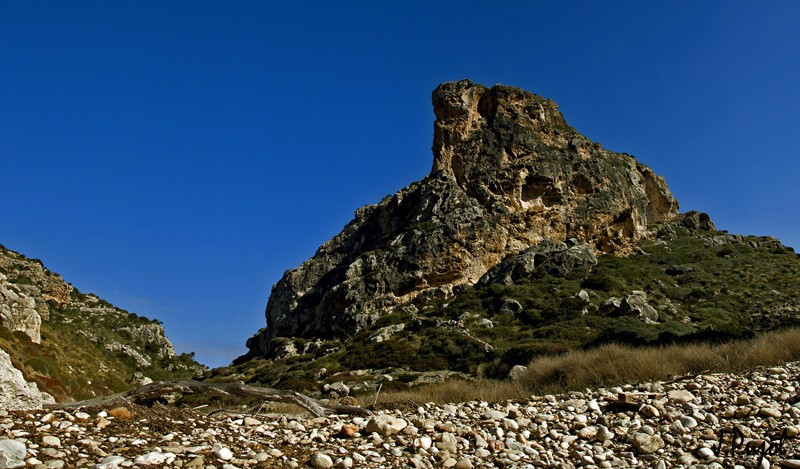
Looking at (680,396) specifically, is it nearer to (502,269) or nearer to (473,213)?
(502,269)

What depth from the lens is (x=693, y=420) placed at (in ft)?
22.3

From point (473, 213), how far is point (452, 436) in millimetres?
48264

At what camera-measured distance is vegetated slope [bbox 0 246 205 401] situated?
71.6ft

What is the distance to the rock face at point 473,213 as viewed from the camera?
170 ft

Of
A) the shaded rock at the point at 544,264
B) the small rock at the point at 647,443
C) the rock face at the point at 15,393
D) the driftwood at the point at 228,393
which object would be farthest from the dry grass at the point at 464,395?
the shaded rock at the point at 544,264

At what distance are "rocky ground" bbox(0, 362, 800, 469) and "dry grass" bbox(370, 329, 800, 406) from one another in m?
2.32

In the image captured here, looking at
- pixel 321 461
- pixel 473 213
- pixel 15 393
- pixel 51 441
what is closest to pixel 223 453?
pixel 321 461

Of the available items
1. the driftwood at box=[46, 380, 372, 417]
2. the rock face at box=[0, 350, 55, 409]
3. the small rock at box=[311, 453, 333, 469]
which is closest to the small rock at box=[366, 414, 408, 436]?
the small rock at box=[311, 453, 333, 469]

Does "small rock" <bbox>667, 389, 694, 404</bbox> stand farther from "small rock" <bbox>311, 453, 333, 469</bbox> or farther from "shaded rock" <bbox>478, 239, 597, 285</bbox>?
"shaded rock" <bbox>478, 239, 597, 285</bbox>

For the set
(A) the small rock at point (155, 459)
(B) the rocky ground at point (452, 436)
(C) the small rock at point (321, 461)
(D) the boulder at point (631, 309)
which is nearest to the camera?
(A) the small rock at point (155, 459)

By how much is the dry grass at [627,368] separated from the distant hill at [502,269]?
15.4 metres

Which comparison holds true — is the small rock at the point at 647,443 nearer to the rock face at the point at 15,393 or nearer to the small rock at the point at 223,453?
the small rock at the point at 223,453

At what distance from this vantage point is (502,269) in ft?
171

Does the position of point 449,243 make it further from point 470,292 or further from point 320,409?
point 320,409
